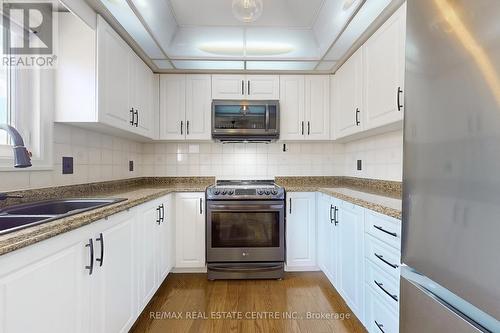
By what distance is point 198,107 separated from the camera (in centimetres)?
267

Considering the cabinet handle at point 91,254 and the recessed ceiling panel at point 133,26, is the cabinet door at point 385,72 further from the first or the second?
the cabinet handle at point 91,254

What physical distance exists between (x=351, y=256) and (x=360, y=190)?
2.23 feet

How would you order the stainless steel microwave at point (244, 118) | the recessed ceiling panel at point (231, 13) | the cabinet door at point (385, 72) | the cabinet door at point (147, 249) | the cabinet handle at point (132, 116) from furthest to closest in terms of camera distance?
1. the stainless steel microwave at point (244, 118)
2. the cabinet handle at point (132, 116)
3. the recessed ceiling panel at point (231, 13)
4. the cabinet door at point (147, 249)
5. the cabinet door at point (385, 72)

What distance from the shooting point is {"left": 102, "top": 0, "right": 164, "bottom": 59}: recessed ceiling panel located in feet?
5.14

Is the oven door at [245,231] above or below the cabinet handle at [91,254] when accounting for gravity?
below

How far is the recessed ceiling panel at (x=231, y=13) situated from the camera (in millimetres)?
1904

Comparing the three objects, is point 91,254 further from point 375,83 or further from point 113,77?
point 375,83

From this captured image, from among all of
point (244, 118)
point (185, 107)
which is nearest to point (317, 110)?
point (244, 118)

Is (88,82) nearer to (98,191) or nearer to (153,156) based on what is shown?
(98,191)

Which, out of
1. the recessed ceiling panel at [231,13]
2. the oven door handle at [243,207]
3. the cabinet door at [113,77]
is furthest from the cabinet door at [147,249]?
the recessed ceiling panel at [231,13]

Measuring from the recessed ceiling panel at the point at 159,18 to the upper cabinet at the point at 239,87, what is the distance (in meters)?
0.66

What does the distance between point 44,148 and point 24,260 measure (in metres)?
1.08

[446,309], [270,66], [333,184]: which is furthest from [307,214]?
[446,309]

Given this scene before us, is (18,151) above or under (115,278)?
above
